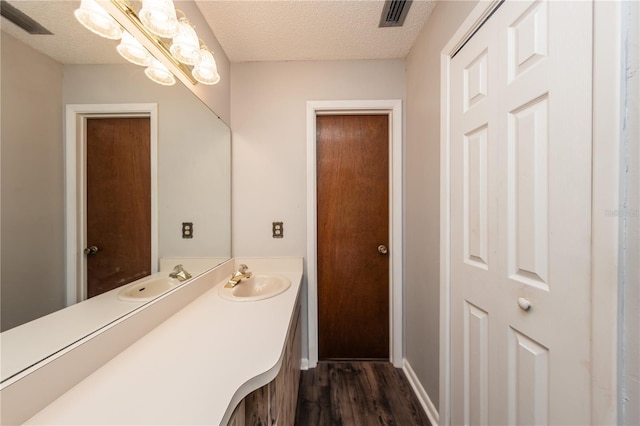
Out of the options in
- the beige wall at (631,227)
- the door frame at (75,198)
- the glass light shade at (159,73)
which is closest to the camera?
the beige wall at (631,227)

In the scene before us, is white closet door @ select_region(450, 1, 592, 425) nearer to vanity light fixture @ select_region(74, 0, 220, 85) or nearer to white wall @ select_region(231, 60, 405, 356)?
white wall @ select_region(231, 60, 405, 356)

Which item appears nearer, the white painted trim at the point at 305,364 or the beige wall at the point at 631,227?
the beige wall at the point at 631,227

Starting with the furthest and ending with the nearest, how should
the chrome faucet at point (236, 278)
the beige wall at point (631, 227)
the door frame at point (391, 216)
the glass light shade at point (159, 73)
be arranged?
1. the door frame at point (391, 216)
2. the chrome faucet at point (236, 278)
3. the glass light shade at point (159, 73)
4. the beige wall at point (631, 227)

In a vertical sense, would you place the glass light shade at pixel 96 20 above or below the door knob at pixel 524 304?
above

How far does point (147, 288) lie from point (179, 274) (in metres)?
0.21

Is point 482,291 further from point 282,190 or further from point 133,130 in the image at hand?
point 133,130

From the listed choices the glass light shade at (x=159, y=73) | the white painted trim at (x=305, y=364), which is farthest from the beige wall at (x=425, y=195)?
the glass light shade at (x=159, y=73)

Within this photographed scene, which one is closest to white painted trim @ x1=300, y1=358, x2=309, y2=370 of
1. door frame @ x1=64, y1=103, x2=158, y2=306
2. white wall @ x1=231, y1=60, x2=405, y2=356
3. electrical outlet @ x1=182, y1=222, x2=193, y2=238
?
white wall @ x1=231, y1=60, x2=405, y2=356

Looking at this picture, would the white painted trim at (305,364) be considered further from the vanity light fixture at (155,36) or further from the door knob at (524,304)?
the vanity light fixture at (155,36)

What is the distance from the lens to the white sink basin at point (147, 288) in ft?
2.74

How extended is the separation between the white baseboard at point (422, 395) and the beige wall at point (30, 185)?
1812 mm

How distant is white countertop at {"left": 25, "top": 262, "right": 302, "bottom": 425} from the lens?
0.52 metres

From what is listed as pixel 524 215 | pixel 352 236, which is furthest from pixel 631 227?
pixel 352 236

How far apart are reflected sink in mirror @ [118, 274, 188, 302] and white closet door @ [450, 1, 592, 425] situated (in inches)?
56.4
